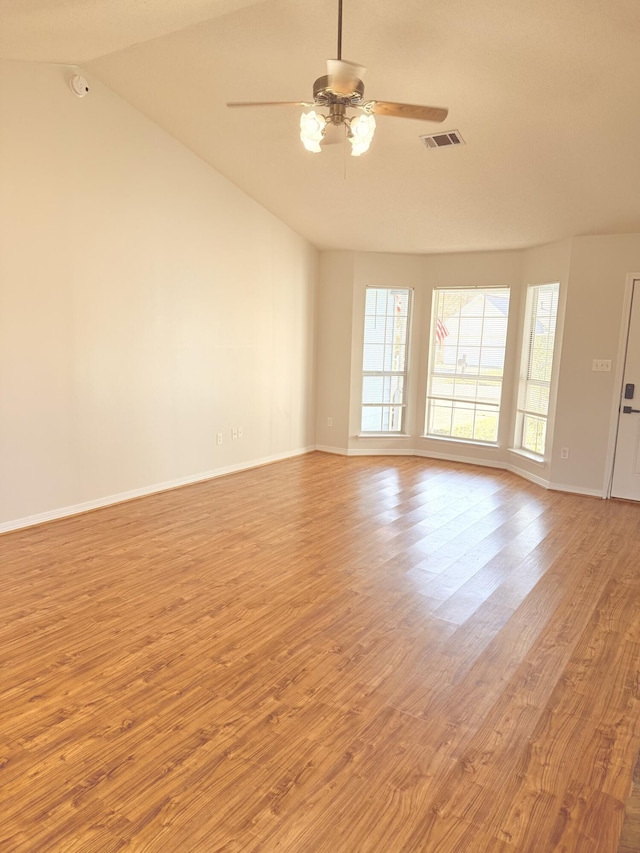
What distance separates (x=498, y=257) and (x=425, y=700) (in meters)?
5.38

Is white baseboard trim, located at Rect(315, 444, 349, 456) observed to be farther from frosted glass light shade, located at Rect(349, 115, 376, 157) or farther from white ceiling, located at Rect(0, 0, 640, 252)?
frosted glass light shade, located at Rect(349, 115, 376, 157)

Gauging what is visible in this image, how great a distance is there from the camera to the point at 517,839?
5.59ft

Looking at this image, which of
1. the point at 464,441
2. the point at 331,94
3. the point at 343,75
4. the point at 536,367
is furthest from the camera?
the point at 464,441

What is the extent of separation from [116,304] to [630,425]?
4832mm

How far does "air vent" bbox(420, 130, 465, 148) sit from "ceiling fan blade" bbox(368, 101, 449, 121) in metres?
1.56

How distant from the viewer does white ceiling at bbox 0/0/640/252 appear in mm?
3115

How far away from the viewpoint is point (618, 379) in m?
5.36

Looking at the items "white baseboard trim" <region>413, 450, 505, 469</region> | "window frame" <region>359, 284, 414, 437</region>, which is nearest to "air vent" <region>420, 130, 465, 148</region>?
"window frame" <region>359, 284, 414, 437</region>

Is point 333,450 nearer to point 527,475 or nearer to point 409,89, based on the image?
point 527,475

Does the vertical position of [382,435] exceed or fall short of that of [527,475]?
it exceeds it

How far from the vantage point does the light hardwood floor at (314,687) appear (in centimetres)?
175

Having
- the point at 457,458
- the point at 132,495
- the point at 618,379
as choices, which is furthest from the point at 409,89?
the point at 457,458

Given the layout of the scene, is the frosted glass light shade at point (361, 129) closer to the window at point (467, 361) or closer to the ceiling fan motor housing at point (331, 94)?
the ceiling fan motor housing at point (331, 94)

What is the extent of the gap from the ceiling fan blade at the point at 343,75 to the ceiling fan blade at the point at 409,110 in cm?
15
